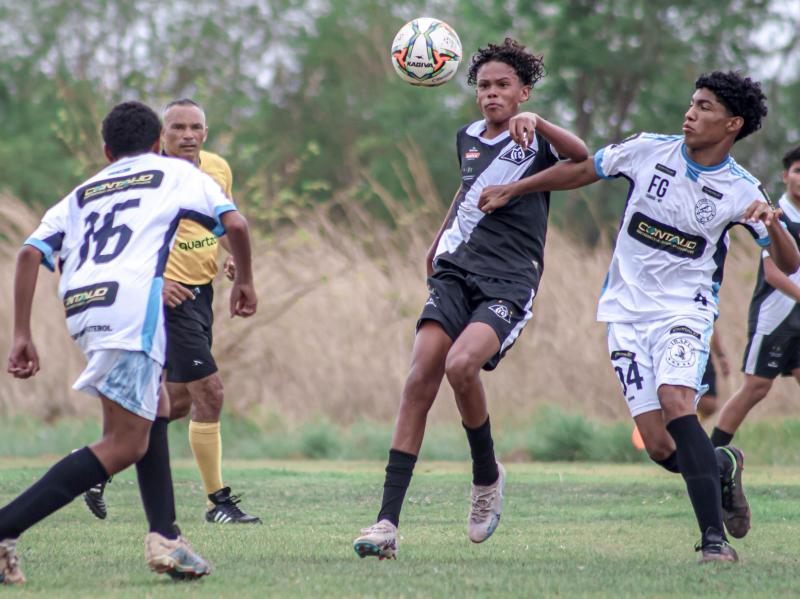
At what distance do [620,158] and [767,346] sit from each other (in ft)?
12.6

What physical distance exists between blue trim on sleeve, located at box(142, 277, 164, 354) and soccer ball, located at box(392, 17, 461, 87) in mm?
2791

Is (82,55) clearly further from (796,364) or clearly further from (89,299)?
(89,299)

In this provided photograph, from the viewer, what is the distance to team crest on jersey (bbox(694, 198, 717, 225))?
21.3ft

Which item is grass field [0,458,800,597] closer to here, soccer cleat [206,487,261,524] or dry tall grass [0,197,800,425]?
soccer cleat [206,487,261,524]

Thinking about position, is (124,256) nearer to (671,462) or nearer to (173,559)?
(173,559)

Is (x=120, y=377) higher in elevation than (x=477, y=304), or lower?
lower

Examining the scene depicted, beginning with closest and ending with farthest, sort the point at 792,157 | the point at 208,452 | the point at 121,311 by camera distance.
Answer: the point at 121,311 < the point at 208,452 < the point at 792,157

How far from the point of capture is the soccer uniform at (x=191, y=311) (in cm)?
854

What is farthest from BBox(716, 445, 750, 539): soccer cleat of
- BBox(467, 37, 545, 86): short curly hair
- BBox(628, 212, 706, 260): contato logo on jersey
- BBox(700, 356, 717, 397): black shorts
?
BBox(700, 356, 717, 397): black shorts

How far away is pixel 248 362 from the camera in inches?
641

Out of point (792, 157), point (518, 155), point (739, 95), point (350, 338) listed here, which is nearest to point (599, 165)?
point (518, 155)

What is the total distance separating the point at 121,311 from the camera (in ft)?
18.3

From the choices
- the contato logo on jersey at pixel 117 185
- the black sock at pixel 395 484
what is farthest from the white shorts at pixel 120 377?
the black sock at pixel 395 484

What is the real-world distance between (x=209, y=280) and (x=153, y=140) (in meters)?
2.86
